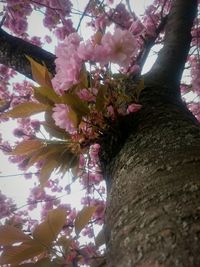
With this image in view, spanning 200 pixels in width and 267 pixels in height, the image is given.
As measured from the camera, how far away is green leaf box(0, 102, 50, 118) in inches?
46.3

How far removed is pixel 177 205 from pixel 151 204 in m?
0.07

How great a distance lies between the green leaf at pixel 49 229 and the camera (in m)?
0.97

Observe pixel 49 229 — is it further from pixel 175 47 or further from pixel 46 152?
pixel 175 47

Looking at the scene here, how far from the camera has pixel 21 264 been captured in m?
1.00

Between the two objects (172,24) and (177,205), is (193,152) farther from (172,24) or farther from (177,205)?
(172,24)

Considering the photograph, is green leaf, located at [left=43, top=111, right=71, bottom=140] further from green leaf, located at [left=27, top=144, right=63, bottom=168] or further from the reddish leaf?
the reddish leaf

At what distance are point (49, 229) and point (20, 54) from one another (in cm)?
104

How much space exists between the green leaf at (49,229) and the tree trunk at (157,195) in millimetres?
207

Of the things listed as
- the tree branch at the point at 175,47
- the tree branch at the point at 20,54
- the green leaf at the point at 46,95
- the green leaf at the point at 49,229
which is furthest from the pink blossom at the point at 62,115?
the tree branch at the point at 20,54

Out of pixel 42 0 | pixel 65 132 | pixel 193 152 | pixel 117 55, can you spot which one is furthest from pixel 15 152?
pixel 42 0

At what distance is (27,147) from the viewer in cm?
125

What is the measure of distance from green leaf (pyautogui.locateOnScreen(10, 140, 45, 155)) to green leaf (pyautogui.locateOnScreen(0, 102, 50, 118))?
0.11 meters

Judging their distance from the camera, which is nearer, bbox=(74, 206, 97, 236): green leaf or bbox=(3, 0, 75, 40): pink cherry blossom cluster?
bbox=(74, 206, 97, 236): green leaf

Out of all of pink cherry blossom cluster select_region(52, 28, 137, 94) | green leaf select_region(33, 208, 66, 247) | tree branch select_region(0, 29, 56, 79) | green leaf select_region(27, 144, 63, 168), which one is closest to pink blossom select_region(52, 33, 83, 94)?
pink cherry blossom cluster select_region(52, 28, 137, 94)
